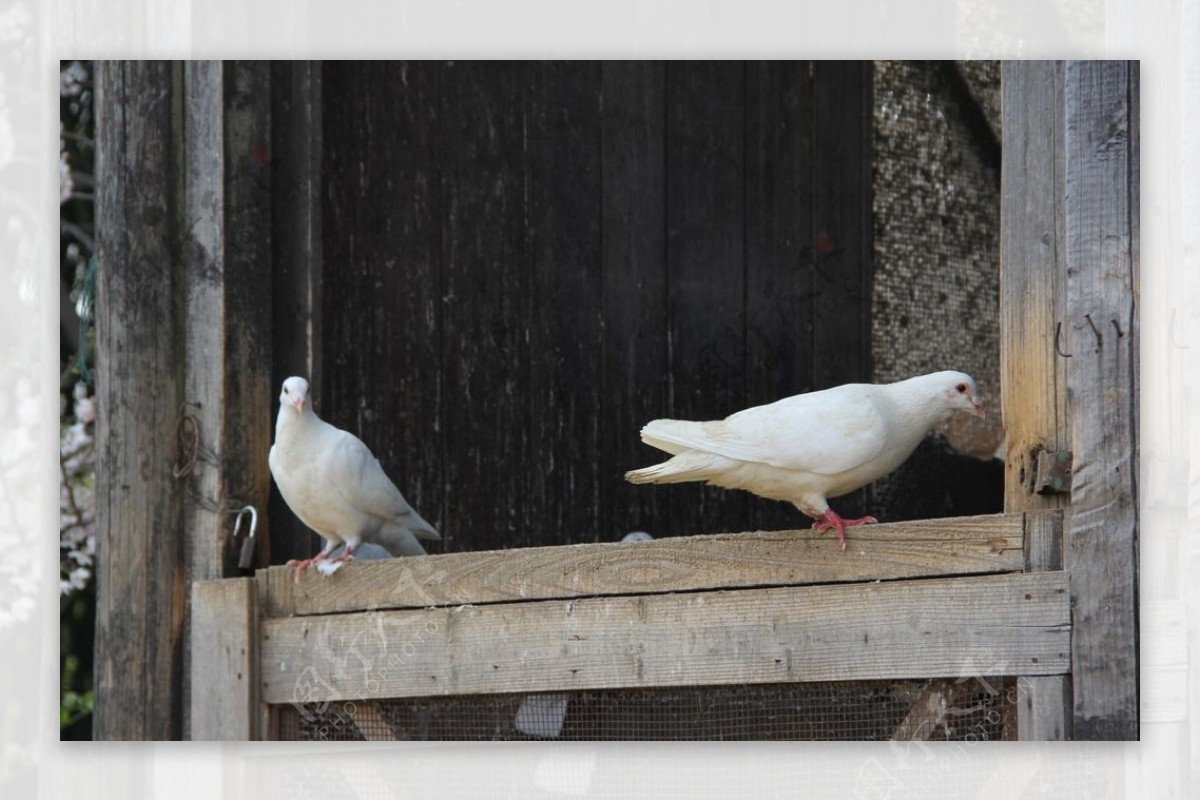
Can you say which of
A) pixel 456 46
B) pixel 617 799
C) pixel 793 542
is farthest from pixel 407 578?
pixel 456 46

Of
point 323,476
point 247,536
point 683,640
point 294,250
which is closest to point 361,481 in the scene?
point 323,476

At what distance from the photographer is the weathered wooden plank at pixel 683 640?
2.29 m

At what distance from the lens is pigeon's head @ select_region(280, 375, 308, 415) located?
9.13 feet

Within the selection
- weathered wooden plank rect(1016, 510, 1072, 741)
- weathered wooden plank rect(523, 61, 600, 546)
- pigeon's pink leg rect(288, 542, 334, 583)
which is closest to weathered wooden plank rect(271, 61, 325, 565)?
pigeon's pink leg rect(288, 542, 334, 583)

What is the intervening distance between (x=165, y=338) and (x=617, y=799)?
1081 mm

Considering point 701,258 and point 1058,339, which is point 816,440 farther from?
point 701,258

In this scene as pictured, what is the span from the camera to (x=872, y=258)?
3654mm

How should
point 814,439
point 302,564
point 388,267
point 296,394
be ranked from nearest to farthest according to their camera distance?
1. point 814,439
2. point 296,394
3. point 302,564
4. point 388,267

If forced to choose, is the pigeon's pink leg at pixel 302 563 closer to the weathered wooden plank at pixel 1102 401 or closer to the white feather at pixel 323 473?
the white feather at pixel 323 473

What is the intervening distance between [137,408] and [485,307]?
2.31ft

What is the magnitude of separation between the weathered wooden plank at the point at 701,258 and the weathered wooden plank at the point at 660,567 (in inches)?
32.3

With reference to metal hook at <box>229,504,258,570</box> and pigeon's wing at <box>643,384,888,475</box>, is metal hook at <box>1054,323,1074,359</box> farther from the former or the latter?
metal hook at <box>229,504,258,570</box>

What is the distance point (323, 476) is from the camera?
2.80m

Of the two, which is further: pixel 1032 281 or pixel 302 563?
pixel 302 563
